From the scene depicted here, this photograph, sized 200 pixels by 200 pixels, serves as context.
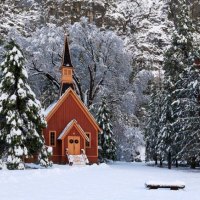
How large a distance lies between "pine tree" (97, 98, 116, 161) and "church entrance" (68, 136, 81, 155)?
20.2ft

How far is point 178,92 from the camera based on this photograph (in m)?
42.1

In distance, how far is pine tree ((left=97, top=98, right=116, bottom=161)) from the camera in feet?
166

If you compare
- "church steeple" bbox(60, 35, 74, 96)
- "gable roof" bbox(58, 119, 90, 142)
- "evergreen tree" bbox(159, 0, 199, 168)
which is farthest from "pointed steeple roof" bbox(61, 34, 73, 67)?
"evergreen tree" bbox(159, 0, 199, 168)

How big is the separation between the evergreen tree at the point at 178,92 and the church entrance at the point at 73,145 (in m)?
8.10

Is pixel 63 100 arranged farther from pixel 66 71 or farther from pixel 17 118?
pixel 17 118

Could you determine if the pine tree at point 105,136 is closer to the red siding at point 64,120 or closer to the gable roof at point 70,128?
the red siding at point 64,120

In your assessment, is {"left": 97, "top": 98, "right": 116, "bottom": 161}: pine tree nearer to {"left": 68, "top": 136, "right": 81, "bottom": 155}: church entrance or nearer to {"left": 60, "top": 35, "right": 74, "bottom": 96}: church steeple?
{"left": 60, "top": 35, "right": 74, "bottom": 96}: church steeple

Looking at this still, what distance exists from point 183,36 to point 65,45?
472 inches

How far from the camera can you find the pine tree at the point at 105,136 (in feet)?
166

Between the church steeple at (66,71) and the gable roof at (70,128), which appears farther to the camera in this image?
the church steeple at (66,71)

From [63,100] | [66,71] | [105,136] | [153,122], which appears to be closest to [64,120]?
[63,100]

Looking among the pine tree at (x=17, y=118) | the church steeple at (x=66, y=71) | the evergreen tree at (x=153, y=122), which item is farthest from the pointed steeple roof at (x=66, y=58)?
the pine tree at (x=17, y=118)

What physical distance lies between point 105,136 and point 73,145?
886 cm

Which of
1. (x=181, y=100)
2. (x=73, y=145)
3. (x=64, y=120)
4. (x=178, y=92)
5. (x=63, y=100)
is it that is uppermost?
(x=178, y=92)
